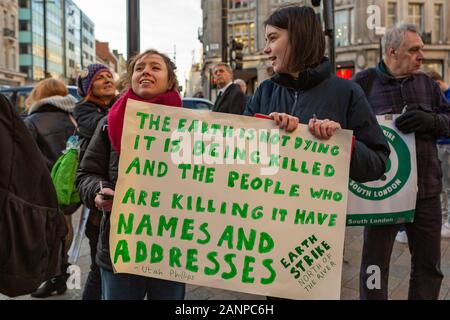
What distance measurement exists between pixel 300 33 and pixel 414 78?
3.85 feet

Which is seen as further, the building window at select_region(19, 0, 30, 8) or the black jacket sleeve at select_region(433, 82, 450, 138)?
the building window at select_region(19, 0, 30, 8)

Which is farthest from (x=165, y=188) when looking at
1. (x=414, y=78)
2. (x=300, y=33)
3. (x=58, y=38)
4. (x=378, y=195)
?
(x=58, y=38)

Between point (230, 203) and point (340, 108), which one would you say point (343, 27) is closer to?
point (340, 108)

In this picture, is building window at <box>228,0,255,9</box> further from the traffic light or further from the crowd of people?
the crowd of people

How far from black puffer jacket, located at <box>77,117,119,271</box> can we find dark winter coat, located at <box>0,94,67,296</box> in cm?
63

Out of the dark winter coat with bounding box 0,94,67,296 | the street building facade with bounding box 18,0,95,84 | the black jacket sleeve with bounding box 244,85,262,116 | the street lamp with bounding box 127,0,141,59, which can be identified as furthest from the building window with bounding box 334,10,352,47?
the dark winter coat with bounding box 0,94,67,296

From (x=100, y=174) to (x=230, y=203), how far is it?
31.0 inches

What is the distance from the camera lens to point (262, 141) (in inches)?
74.7

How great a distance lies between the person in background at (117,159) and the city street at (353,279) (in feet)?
4.79

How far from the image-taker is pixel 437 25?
30.4 meters

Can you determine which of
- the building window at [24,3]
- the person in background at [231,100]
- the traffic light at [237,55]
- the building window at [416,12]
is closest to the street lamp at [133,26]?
the person in background at [231,100]

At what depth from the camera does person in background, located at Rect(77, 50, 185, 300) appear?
2.14 metres

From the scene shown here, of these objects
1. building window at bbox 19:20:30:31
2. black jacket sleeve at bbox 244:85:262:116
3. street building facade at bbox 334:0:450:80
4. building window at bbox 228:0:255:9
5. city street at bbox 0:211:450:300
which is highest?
building window at bbox 19:20:30:31

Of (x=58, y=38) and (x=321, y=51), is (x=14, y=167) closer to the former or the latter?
(x=321, y=51)
